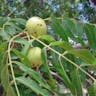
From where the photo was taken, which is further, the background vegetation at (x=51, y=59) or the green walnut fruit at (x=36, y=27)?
the green walnut fruit at (x=36, y=27)

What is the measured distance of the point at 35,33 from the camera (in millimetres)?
1217

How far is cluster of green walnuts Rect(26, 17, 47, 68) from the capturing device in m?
1.09

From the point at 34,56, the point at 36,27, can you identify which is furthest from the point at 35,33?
the point at 34,56

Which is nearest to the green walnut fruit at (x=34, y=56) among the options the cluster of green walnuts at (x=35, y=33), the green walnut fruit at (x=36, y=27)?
the cluster of green walnuts at (x=35, y=33)

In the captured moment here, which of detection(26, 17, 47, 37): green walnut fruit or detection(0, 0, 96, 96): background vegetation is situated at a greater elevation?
detection(26, 17, 47, 37): green walnut fruit

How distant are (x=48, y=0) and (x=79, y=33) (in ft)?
13.0

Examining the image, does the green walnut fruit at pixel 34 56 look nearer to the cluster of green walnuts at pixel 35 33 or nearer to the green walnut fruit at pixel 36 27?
Result: the cluster of green walnuts at pixel 35 33

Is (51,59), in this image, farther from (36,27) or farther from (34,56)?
(34,56)

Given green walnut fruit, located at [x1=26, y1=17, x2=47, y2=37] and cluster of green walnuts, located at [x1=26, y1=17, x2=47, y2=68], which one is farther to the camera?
green walnut fruit, located at [x1=26, y1=17, x2=47, y2=37]

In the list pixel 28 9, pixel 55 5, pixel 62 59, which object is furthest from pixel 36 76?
pixel 55 5

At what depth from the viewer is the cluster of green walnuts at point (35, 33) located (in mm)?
1091

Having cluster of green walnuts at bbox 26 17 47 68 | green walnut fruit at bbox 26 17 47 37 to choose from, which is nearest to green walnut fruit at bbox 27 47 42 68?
cluster of green walnuts at bbox 26 17 47 68

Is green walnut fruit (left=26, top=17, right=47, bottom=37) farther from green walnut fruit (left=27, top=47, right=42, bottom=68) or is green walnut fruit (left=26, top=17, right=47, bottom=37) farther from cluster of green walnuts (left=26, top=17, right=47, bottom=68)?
green walnut fruit (left=27, top=47, right=42, bottom=68)

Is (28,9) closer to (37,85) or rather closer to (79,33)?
(79,33)
